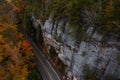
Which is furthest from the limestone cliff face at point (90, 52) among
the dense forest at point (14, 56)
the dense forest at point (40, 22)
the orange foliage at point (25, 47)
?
the orange foliage at point (25, 47)

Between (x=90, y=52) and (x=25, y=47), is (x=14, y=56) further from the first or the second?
(x=90, y=52)

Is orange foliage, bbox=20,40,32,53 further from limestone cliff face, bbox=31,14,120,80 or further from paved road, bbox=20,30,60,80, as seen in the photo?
limestone cliff face, bbox=31,14,120,80

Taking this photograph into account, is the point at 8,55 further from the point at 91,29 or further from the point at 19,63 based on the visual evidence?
the point at 91,29

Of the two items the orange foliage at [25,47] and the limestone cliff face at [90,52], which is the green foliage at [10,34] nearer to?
the orange foliage at [25,47]

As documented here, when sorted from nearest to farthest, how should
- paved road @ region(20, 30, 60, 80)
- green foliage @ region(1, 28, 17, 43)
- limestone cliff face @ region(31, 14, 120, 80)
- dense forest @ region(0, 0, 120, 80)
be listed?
dense forest @ region(0, 0, 120, 80) < limestone cliff face @ region(31, 14, 120, 80) < paved road @ region(20, 30, 60, 80) < green foliage @ region(1, 28, 17, 43)

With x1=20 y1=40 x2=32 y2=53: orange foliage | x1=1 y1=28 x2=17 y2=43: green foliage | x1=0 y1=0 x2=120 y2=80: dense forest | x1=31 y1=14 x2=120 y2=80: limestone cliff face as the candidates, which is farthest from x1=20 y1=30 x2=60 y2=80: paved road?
x1=1 y1=28 x2=17 y2=43: green foliage

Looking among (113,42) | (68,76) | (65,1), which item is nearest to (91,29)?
(113,42)

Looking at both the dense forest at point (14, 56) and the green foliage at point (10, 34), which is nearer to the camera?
the dense forest at point (14, 56)

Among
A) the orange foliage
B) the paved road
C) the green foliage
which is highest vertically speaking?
the green foliage
